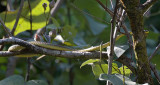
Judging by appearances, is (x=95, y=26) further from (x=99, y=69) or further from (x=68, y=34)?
(x=99, y=69)

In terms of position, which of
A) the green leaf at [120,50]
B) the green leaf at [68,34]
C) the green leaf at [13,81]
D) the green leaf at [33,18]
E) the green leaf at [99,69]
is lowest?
the green leaf at [13,81]

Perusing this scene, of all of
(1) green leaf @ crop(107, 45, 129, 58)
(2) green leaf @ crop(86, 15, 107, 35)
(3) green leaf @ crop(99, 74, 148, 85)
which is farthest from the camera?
(2) green leaf @ crop(86, 15, 107, 35)

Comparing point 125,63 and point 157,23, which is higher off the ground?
point 157,23

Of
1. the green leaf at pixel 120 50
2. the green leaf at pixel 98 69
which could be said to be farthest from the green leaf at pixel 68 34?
the green leaf at pixel 120 50

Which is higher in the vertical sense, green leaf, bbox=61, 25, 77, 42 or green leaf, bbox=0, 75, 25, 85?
green leaf, bbox=61, 25, 77, 42

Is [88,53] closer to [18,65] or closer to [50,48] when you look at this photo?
[50,48]

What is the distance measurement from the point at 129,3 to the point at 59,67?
2421 mm

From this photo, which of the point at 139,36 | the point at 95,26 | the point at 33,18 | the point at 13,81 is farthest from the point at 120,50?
the point at 95,26

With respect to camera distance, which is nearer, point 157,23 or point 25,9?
point 25,9

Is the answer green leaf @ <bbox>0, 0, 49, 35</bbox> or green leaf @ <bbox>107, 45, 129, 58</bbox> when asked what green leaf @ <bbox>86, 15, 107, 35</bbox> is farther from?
green leaf @ <bbox>107, 45, 129, 58</bbox>

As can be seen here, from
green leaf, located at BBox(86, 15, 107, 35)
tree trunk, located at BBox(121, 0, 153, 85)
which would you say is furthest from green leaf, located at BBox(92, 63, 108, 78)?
green leaf, located at BBox(86, 15, 107, 35)

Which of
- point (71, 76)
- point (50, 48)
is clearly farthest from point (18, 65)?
point (50, 48)

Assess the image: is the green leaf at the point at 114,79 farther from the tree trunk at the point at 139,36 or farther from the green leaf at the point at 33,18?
the green leaf at the point at 33,18

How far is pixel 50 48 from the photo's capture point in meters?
1.36
